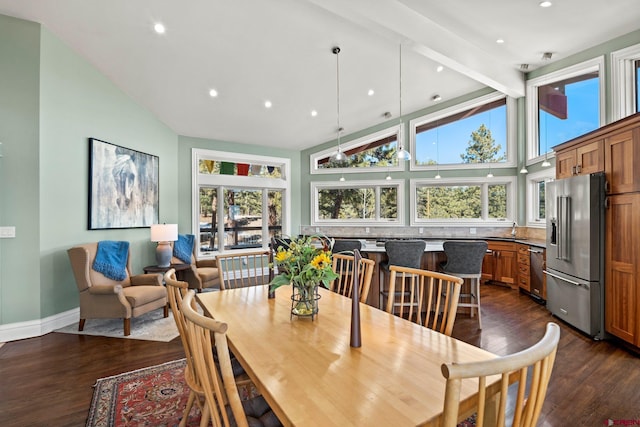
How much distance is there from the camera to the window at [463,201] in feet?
21.4

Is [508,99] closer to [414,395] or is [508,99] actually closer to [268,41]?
[268,41]

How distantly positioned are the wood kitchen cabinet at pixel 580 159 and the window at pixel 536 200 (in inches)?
68.1

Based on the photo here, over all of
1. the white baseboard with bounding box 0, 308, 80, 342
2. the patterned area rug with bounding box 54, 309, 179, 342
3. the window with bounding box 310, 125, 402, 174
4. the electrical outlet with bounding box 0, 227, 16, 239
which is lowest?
the patterned area rug with bounding box 54, 309, 179, 342

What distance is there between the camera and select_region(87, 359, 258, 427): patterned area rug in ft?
6.65

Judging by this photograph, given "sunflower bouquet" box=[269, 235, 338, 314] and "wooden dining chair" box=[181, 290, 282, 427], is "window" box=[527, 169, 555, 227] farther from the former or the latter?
"wooden dining chair" box=[181, 290, 282, 427]

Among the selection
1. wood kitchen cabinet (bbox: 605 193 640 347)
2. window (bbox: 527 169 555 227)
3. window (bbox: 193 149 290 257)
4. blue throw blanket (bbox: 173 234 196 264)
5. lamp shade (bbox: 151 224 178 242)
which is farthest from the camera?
window (bbox: 193 149 290 257)

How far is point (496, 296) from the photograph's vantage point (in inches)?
201

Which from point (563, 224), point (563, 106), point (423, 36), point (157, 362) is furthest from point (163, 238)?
point (563, 106)

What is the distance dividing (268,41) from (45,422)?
13.7ft

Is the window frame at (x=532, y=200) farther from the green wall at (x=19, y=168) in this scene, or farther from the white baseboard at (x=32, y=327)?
the green wall at (x=19, y=168)

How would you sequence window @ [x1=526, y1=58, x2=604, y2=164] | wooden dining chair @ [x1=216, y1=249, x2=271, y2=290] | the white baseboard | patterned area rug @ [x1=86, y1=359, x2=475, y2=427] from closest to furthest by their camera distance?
patterned area rug @ [x1=86, y1=359, x2=475, y2=427] → wooden dining chair @ [x1=216, y1=249, x2=271, y2=290] → the white baseboard → window @ [x1=526, y1=58, x2=604, y2=164]

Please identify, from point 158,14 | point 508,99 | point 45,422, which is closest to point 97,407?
point 45,422

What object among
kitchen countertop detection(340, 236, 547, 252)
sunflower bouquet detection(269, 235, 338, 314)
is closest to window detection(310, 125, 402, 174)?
kitchen countertop detection(340, 236, 547, 252)

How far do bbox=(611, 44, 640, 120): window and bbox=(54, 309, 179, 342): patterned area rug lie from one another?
6258mm
